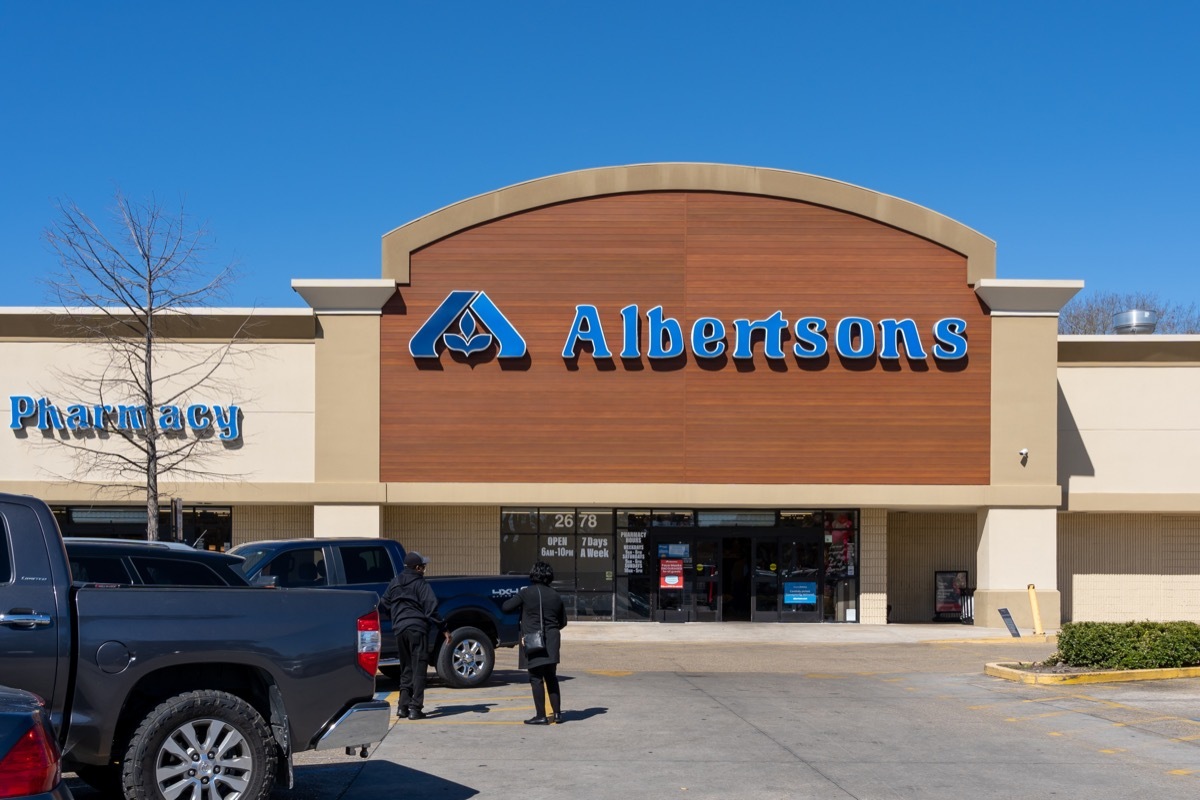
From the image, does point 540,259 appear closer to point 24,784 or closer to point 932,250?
point 932,250

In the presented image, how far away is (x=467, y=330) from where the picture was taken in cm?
2789

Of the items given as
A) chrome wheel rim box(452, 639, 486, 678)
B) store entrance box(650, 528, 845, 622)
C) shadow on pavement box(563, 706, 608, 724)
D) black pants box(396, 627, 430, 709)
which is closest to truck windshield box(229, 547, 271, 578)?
chrome wheel rim box(452, 639, 486, 678)

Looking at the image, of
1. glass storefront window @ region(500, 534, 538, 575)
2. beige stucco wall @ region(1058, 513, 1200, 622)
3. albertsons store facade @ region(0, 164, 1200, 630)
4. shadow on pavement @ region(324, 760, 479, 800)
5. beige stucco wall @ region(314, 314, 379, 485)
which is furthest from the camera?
beige stucco wall @ region(1058, 513, 1200, 622)

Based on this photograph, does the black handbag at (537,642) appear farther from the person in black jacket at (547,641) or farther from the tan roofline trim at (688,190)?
the tan roofline trim at (688,190)

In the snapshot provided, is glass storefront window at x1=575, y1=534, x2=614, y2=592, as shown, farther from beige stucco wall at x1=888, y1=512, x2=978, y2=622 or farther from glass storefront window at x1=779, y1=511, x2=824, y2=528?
beige stucco wall at x1=888, y1=512, x2=978, y2=622

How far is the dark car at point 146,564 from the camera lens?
9711 mm

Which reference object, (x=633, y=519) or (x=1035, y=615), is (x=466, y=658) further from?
(x=1035, y=615)

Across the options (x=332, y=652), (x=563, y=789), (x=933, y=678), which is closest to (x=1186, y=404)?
(x=933, y=678)

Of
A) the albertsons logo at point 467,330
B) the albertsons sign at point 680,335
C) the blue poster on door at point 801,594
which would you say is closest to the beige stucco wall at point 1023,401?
the albertsons sign at point 680,335

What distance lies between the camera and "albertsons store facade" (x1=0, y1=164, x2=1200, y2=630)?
27.7 meters

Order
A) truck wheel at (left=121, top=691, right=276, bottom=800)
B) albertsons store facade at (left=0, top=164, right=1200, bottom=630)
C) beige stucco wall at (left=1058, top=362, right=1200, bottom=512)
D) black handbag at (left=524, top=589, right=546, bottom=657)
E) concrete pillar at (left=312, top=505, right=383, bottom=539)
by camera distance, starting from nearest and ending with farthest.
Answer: truck wheel at (left=121, top=691, right=276, bottom=800) → black handbag at (left=524, top=589, right=546, bottom=657) → concrete pillar at (left=312, top=505, right=383, bottom=539) → albertsons store facade at (left=0, top=164, right=1200, bottom=630) → beige stucco wall at (left=1058, top=362, right=1200, bottom=512)

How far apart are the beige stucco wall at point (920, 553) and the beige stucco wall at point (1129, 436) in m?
3.04

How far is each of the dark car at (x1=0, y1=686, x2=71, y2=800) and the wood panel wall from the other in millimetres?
22673

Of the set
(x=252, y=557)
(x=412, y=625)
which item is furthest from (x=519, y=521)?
(x=412, y=625)
